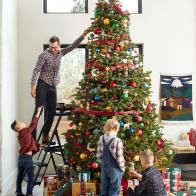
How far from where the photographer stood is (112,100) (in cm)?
520

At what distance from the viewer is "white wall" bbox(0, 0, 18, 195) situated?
5676 mm

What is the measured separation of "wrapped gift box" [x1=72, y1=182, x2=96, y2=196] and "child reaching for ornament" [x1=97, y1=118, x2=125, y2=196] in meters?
0.23

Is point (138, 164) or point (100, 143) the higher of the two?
point (100, 143)

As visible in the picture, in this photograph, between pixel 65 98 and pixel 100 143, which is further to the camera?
pixel 65 98

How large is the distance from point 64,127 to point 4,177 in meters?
1.56

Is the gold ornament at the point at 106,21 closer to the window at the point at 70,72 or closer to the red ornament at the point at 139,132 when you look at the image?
the red ornament at the point at 139,132

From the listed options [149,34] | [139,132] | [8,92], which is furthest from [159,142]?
[149,34]

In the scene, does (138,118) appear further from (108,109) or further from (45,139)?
(45,139)

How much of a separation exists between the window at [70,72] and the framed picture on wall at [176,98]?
1.47 m

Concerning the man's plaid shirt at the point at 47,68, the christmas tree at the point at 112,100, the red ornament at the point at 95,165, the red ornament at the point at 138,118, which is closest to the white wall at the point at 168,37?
the man's plaid shirt at the point at 47,68

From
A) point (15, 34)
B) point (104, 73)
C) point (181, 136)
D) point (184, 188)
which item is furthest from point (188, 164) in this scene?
point (15, 34)

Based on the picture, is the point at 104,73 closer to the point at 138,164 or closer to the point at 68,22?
the point at 138,164

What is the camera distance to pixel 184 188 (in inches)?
213

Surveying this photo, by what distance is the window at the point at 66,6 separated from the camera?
7.14 m
